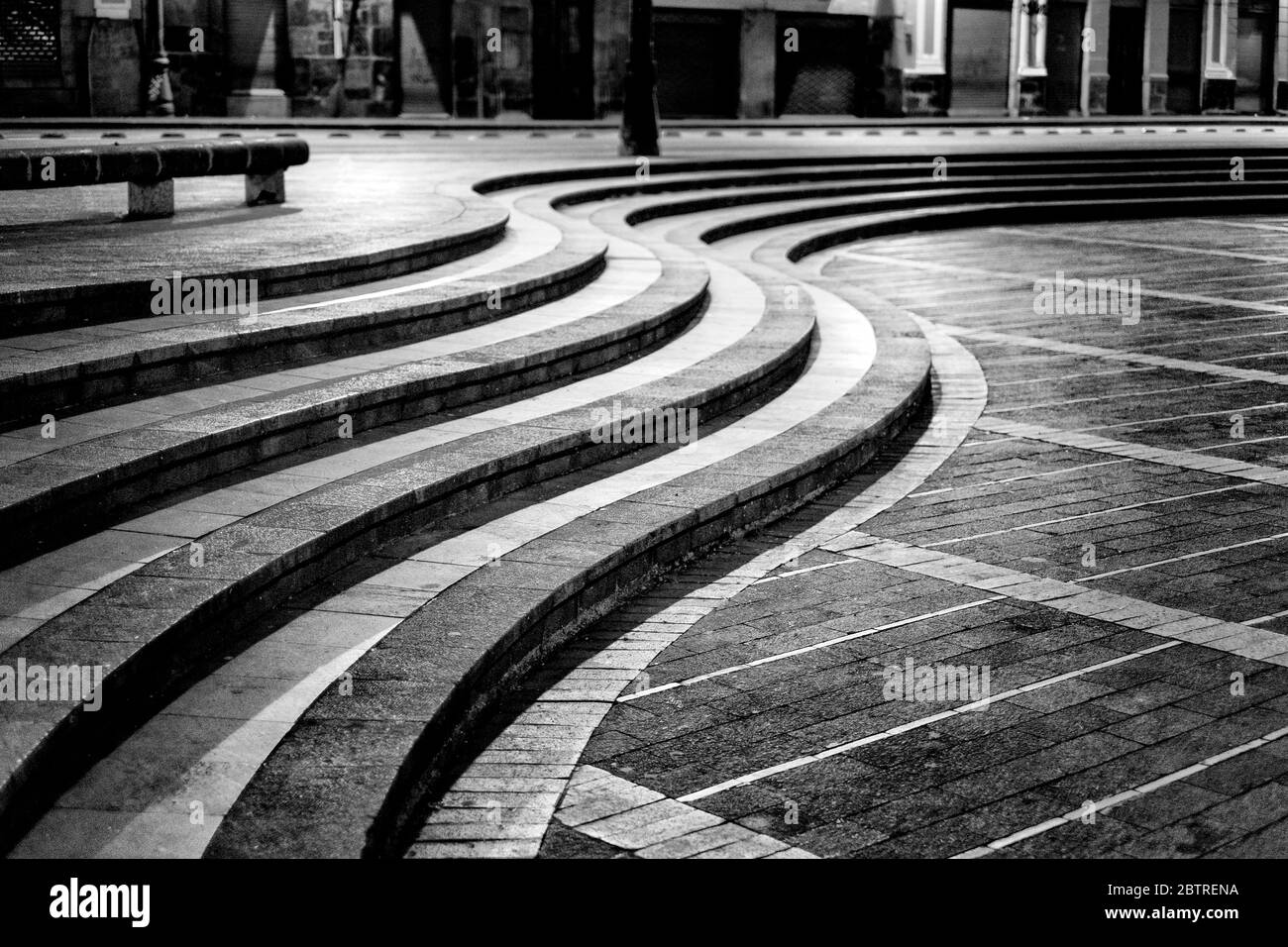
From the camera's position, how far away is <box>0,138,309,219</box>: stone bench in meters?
9.90

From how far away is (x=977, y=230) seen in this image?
20109 millimetres

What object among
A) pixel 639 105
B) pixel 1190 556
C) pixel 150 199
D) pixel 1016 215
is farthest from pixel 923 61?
pixel 1190 556

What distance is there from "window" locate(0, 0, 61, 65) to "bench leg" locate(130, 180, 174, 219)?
66.5ft

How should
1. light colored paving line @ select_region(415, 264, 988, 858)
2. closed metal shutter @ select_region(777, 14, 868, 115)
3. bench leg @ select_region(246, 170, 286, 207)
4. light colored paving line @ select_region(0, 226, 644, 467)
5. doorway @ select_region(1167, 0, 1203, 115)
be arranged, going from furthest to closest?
1. doorway @ select_region(1167, 0, 1203, 115)
2. closed metal shutter @ select_region(777, 14, 868, 115)
3. bench leg @ select_region(246, 170, 286, 207)
4. light colored paving line @ select_region(0, 226, 644, 467)
5. light colored paving line @ select_region(415, 264, 988, 858)

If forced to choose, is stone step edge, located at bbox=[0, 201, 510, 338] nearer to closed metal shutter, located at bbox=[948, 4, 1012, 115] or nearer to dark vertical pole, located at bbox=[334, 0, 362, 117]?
dark vertical pole, located at bbox=[334, 0, 362, 117]

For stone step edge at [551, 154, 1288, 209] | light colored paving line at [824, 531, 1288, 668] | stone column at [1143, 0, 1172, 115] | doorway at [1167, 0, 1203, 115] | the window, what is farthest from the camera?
doorway at [1167, 0, 1203, 115]

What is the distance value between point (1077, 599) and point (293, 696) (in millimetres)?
3301

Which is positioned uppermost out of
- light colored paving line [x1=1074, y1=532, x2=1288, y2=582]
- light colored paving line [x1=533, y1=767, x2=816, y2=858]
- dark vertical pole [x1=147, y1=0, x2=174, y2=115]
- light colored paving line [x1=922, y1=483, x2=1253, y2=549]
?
dark vertical pole [x1=147, y1=0, x2=174, y2=115]

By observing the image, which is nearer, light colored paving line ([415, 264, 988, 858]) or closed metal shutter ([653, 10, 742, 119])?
light colored paving line ([415, 264, 988, 858])

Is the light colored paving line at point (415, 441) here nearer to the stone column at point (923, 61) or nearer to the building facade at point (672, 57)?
the building facade at point (672, 57)

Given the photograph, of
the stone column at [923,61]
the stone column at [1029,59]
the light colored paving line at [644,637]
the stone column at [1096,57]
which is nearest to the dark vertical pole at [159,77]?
the stone column at [923,61]

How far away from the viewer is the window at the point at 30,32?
2923 cm

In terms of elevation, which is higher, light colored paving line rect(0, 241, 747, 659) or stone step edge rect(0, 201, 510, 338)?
stone step edge rect(0, 201, 510, 338)

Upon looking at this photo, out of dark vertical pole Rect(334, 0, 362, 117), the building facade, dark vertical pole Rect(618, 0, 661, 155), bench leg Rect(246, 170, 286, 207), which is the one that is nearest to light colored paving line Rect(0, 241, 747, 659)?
bench leg Rect(246, 170, 286, 207)
